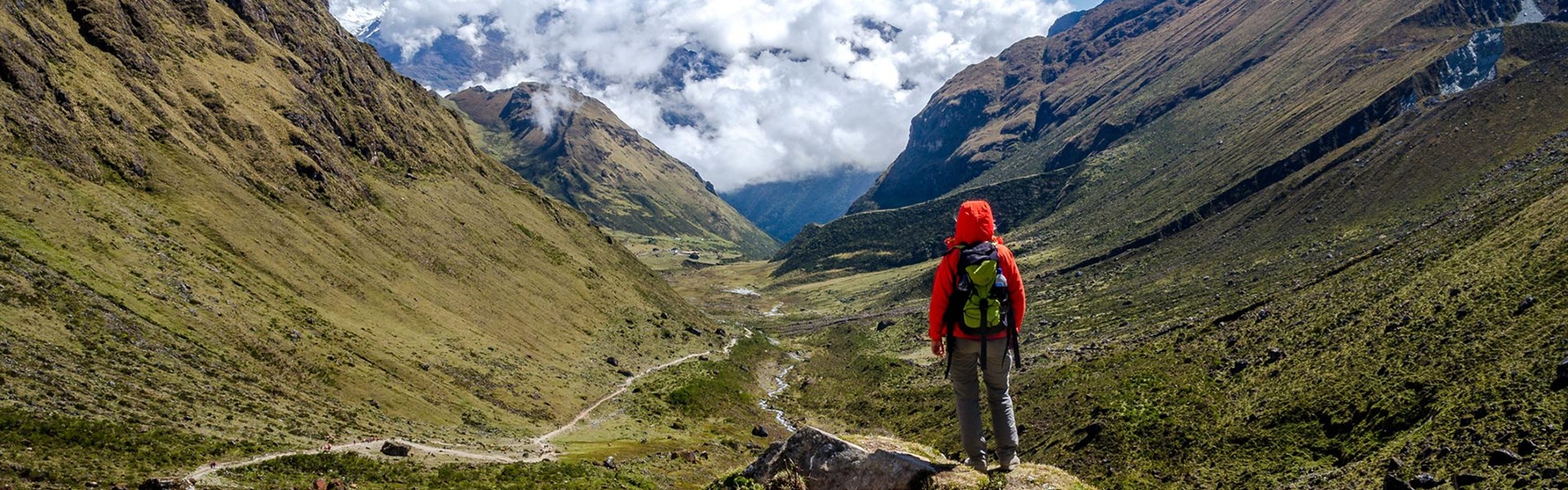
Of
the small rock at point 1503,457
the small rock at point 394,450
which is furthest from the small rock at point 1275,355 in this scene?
the small rock at point 394,450

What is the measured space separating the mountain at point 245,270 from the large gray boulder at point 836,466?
103ft

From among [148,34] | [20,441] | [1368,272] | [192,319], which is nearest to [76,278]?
[192,319]

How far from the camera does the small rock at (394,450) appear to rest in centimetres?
5759

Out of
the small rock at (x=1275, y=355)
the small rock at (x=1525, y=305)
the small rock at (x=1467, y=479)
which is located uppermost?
the small rock at (x=1467, y=479)

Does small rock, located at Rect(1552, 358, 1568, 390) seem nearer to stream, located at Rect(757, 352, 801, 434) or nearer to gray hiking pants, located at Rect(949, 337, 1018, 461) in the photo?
gray hiking pants, located at Rect(949, 337, 1018, 461)

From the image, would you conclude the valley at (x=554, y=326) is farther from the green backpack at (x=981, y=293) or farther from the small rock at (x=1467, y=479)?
the green backpack at (x=981, y=293)

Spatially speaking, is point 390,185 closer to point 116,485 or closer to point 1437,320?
point 116,485

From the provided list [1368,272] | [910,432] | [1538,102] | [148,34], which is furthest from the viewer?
[1538,102]

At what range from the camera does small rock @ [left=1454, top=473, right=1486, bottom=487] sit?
2666 centimetres

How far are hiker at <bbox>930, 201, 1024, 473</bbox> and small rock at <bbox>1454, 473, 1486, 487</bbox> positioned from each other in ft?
53.7

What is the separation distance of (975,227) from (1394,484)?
63.7ft

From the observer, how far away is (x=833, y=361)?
565 ft

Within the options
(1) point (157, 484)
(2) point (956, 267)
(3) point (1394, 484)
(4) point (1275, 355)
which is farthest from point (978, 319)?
(4) point (1275, 355)

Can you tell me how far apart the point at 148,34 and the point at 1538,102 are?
226 meters
